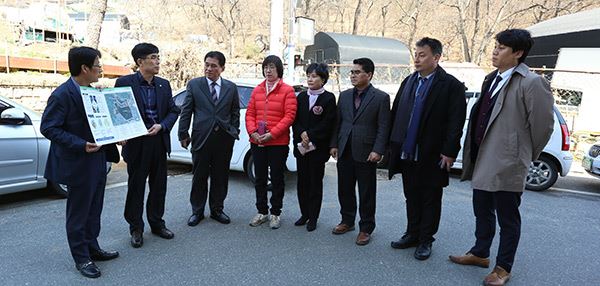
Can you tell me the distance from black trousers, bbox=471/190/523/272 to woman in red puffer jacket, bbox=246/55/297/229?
6.24 feet

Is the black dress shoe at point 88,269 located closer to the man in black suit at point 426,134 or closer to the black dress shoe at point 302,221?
the black dress shoe at point 302,221

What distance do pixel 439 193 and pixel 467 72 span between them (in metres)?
14.9

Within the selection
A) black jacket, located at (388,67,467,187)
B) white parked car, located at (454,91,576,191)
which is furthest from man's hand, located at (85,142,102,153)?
white parked car, located at (454,91,576,191)

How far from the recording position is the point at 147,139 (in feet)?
11.8

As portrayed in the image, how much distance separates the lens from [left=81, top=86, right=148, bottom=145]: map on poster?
2.97 m

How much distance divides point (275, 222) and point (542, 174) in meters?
4.44

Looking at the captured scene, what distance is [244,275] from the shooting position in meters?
3.24

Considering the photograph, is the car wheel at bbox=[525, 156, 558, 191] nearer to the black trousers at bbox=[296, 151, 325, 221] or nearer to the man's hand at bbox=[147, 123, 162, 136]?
the black trousers at bbox=[296, 151, 325, 221]

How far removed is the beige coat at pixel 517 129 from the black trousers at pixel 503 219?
0.40ft

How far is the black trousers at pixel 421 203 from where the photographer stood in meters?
3.59

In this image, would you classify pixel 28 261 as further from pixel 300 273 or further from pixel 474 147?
pixel 474 147

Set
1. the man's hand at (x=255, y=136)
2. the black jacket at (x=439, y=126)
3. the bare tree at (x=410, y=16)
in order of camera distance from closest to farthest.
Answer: the black jacket at (x=439, y=126), the man's hand at (x=255, y=136), the bare tree at (x=410, y=16)

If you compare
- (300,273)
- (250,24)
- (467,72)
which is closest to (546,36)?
(467,72)

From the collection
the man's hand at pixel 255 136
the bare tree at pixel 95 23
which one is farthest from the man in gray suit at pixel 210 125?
the bare tree at pixel 95 23
